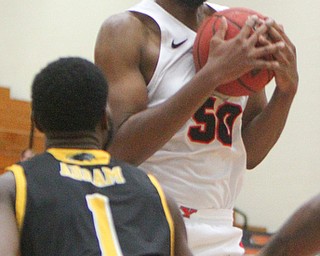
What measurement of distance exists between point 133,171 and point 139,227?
0.14 m

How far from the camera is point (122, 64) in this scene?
217 centimetres

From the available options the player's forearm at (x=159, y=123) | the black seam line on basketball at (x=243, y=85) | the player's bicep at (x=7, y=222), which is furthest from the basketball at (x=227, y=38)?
the player's bicep at (x=7, y=222)

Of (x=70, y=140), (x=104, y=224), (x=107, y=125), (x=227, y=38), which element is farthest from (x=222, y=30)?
(x=104, y=224)

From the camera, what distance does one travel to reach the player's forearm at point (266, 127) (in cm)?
239

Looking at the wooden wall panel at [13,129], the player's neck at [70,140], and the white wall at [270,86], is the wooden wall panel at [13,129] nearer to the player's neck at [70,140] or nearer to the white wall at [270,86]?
the white wall at [270,86]

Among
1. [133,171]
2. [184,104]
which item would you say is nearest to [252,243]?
[184,104]

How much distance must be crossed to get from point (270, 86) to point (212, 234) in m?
4.80

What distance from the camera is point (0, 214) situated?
143 centimetres

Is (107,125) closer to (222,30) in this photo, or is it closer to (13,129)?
(222,30)

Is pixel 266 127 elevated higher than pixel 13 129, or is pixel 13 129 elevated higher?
pixel 266 127

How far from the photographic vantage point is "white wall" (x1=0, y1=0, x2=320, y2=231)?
7055mm

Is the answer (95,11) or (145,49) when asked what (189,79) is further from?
(95,11)

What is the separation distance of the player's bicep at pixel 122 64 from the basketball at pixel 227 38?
0.59 ft

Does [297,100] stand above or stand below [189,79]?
below
